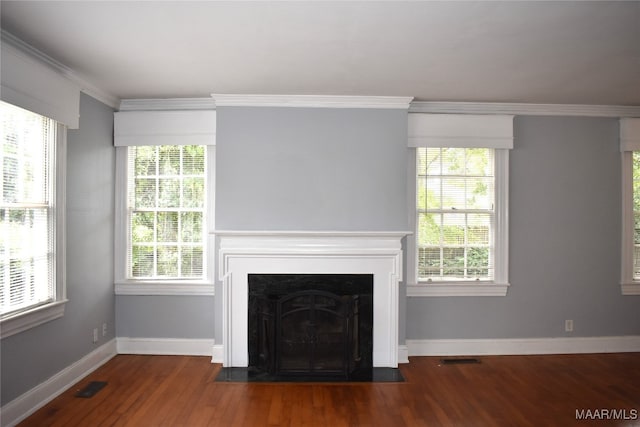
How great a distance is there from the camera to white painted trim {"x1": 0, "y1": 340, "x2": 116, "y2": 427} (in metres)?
2.90

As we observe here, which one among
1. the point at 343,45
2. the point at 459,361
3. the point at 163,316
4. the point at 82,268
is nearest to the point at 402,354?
the point at 459,361

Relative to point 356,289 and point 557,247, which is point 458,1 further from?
point 557,247

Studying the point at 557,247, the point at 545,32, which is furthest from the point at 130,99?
the point at 557,247

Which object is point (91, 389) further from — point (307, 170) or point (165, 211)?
point (307, 170)

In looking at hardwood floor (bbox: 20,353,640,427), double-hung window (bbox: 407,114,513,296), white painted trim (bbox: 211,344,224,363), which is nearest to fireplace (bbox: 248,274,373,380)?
hardwood floor (bbox: 20,353,640,427)

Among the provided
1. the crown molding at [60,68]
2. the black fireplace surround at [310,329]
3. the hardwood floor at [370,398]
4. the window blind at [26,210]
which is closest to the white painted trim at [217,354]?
the hardwood floor at [370,398]

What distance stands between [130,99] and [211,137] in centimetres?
90

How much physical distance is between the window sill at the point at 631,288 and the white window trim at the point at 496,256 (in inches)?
49.1

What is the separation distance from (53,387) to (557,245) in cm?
474

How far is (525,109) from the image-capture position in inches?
176

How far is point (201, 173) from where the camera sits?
176 inches

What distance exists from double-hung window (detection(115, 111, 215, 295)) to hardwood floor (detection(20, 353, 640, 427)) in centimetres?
80

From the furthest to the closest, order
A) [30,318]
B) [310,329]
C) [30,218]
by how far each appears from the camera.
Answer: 1. [310,329]
2. [30,218]
3. [30,318]

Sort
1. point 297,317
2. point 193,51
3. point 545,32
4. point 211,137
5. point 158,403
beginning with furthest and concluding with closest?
1. point 211,137
2. point 297,317
3. point 158,403
4. point 193,51
5. point 545,32
